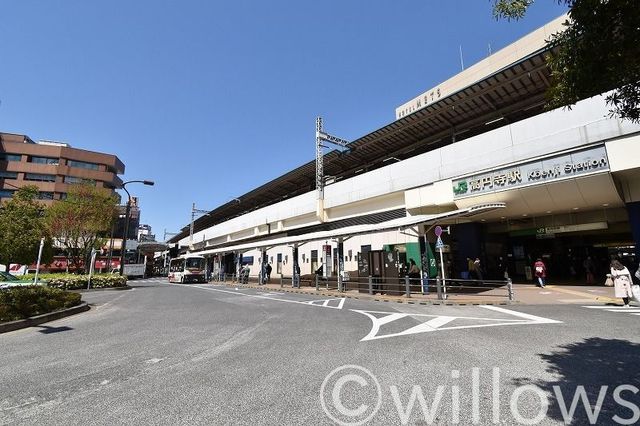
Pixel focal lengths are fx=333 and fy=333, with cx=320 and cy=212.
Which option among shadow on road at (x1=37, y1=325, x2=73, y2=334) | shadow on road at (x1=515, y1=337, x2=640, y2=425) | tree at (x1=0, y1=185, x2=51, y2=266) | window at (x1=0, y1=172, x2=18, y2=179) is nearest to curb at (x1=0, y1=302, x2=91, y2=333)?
shadow on road at (x1=37, y1=325, x2=73, y2=334)

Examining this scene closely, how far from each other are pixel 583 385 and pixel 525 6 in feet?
17.7

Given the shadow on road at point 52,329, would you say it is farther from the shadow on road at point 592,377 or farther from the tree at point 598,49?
the tree at point 598,49

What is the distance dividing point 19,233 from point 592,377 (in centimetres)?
3306

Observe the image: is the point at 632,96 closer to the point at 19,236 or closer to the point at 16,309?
the point at 16,309

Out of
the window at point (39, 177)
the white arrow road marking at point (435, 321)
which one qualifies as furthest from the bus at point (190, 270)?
the window at point (39, 177)

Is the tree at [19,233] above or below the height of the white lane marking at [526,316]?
above

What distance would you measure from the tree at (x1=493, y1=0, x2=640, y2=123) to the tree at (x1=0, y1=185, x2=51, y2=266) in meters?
32.0

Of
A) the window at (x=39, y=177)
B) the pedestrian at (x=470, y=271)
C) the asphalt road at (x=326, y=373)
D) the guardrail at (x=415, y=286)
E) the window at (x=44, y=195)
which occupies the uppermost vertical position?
the window at (x=39, y=177)

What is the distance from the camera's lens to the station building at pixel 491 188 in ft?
49.9

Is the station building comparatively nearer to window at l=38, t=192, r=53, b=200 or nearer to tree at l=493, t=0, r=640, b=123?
tree at l=493, t=0, r=640, b=123

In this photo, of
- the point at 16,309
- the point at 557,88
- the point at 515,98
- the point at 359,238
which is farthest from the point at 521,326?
the point at 359,238

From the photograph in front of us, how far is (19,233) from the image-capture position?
24812 millimetres

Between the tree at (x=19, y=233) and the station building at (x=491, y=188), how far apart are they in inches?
667

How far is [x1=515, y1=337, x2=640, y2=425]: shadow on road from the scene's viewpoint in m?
3.67
